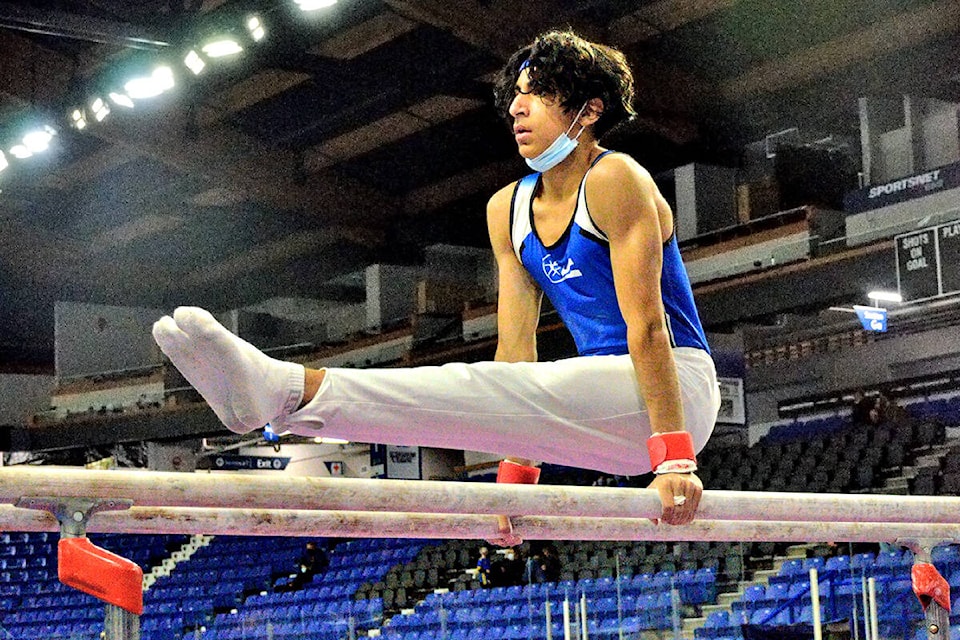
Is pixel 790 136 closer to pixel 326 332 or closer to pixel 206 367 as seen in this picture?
pixel 326 332

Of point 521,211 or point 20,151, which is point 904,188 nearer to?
point 20,151

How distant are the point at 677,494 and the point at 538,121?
3.58 feet

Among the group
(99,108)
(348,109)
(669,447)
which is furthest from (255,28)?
(669,447)

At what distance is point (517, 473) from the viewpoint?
363cm

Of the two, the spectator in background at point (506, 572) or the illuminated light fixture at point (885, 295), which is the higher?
the illuminated light fixture at point (885, 295)

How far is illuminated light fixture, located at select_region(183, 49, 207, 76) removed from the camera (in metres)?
13.9

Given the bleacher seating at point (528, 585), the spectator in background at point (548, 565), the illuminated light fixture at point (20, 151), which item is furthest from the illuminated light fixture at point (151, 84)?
the spectator in background at point (548, 565)

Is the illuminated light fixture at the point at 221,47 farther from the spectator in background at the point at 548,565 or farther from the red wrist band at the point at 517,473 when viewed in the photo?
the red wrist band at the point at 517,473

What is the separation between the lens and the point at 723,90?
17562 millimetres

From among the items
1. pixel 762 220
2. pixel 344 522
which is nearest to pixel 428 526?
pixel 344 522

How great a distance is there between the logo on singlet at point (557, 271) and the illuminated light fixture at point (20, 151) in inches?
580

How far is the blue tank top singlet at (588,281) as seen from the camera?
3305 mm

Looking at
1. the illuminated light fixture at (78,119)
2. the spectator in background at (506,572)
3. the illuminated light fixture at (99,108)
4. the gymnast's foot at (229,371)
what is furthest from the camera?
the illuminated light fixture at (78,119)

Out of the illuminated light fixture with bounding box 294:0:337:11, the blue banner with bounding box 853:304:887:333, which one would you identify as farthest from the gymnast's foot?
the blue banner with bounding box 853:304:887:333
